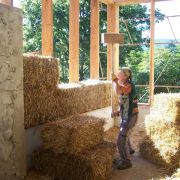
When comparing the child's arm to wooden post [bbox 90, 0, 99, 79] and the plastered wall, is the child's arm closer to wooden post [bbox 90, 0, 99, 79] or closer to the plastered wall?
the plastered wall

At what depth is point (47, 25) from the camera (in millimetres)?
6086

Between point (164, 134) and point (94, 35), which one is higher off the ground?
point (94, 35)

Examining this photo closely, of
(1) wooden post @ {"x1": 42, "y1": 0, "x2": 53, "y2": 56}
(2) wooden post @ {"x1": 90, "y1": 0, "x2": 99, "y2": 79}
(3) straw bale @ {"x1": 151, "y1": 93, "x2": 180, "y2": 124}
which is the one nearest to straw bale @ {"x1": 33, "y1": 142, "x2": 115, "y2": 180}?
(3) straw bale @ {"x1": 151, "y1": 93, "x2": 180, "y2": 124}

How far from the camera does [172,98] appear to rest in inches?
219

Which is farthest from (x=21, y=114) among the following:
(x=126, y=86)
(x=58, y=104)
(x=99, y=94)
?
(x=99, y=94)

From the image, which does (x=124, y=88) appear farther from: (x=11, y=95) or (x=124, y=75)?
(x=11, y=95)

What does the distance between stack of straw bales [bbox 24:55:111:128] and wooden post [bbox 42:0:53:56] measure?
0.74 metres

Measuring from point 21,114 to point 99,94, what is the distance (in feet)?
10.5

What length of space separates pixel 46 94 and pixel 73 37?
1.93 metres

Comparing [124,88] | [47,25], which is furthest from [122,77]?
[47,25]

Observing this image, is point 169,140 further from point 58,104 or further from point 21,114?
point 21,114

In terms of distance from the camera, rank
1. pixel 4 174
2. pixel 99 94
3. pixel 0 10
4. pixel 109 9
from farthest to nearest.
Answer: pixel 109 9
pixel 99 94
pixel 4 174
pixel 0 10

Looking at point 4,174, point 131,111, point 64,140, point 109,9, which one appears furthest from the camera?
point 109,9

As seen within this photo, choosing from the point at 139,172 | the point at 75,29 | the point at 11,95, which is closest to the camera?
the point at 11,95
